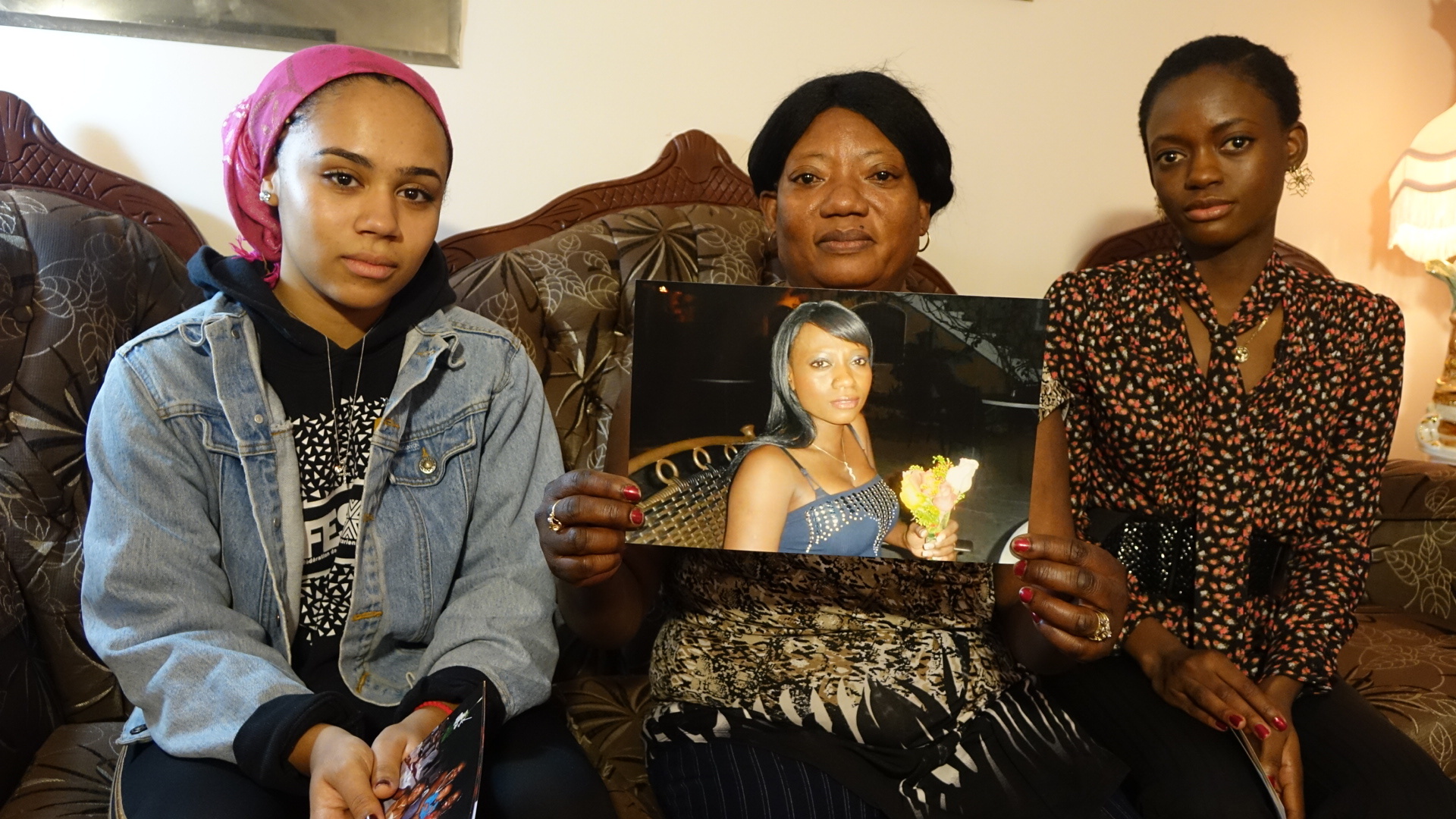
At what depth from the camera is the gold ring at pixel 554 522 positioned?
3.56 ft

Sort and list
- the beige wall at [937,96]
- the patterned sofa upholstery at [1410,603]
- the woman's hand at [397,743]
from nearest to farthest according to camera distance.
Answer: the woman's hand at [397,743]
the patterned sofa upholstery at [1410,603]
the beige wall at [937,96]

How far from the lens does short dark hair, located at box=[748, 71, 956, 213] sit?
4.31ft

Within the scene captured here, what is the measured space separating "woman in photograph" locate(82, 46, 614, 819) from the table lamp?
214 cm

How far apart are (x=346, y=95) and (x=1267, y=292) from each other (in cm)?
128

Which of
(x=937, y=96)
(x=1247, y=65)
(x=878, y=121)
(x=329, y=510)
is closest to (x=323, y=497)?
(x=329, y=510)

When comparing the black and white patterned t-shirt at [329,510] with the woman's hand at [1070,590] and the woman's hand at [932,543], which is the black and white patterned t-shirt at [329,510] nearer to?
the woman's hand at [932,543]

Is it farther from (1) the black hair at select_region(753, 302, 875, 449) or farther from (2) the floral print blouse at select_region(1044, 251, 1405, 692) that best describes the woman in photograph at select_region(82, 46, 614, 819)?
(2) the floral print blouse at select_region(1044, 251, 1405, 692)

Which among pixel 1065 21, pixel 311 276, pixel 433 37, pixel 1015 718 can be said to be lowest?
pixel 1015 718

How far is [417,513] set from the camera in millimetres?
1246

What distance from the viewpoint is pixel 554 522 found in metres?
Answer: 1.09

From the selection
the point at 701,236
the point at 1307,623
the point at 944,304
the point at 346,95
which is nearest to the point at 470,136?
the point at 701,236

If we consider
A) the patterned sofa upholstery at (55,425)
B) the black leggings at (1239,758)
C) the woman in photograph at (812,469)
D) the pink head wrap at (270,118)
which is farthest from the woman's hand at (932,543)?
the patterned sofa upholstery at (55,425)

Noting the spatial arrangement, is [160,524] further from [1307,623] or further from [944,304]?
[1307,623]

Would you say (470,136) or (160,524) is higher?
(470,136)
